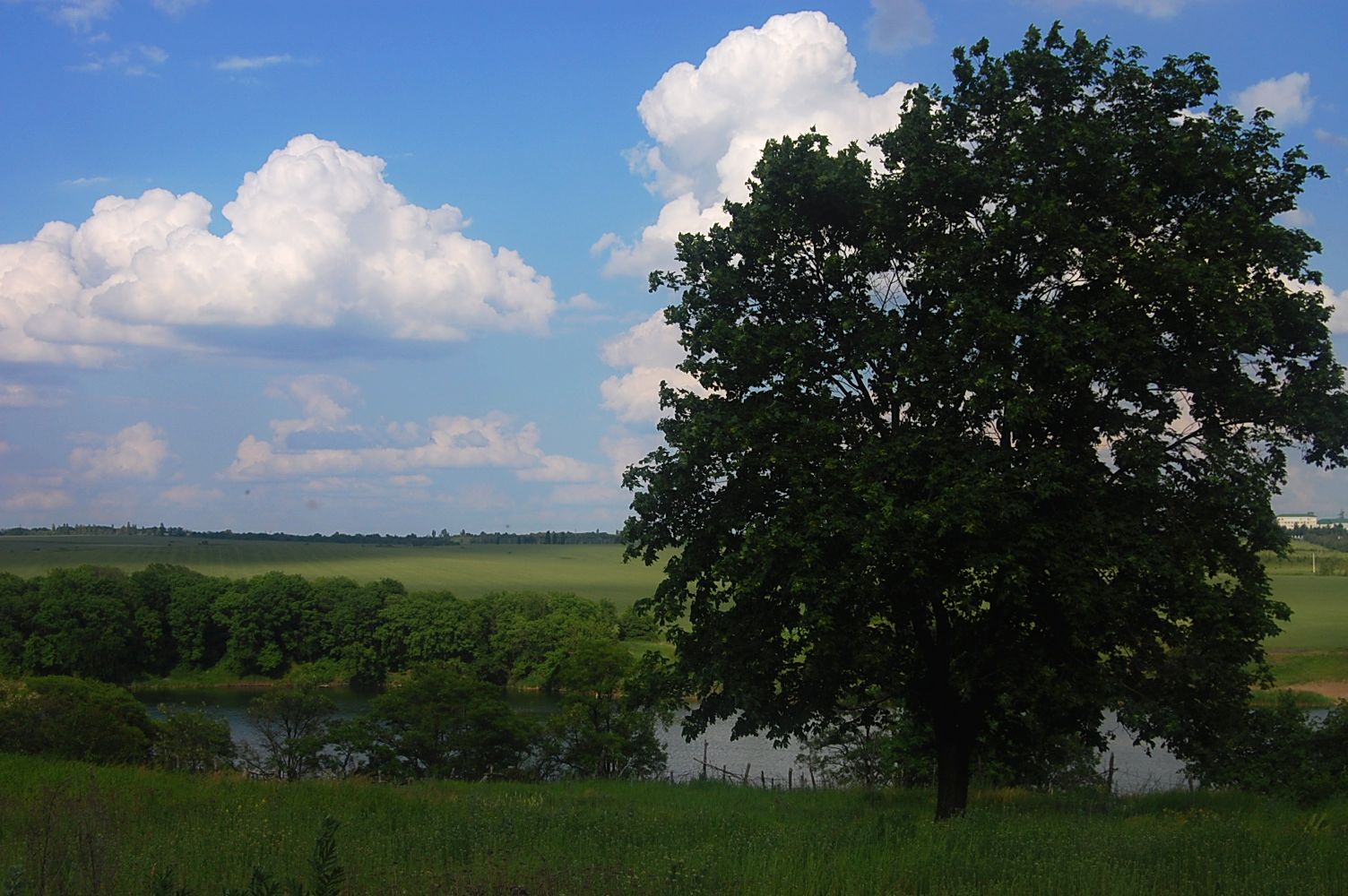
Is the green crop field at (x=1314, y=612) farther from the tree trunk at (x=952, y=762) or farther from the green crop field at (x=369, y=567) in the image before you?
the green crop field at (x=369, y=567)

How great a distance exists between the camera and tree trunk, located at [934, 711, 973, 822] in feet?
57.6

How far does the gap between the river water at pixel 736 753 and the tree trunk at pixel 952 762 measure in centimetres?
1065

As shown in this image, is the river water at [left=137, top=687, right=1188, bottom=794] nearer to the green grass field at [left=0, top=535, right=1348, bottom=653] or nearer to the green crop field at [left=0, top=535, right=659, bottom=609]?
the green crop field at [left=0, top=535, right=659, bottom=609]

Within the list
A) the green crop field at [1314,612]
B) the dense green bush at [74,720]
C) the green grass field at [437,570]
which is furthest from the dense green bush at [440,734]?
the green grass field at [437,570]

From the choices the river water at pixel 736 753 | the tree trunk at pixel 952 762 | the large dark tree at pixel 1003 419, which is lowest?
the river water at pixel 736 753

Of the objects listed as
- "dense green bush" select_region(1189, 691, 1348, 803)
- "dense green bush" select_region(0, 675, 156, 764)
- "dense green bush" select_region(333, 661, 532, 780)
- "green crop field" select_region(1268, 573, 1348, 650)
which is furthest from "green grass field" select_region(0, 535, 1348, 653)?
"dense green bush" select_region(0, 675, 156, 764)

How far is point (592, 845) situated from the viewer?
1058 cm

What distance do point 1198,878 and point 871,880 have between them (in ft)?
9.55

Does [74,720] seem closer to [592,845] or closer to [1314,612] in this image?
[592,845]

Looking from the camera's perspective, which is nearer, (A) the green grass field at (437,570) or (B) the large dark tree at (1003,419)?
(B) the large dark tree at (1003,419)

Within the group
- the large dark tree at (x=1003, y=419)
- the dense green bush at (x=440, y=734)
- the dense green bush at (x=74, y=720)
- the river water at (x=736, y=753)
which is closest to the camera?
the large dark tree at (x=1003, y=419)

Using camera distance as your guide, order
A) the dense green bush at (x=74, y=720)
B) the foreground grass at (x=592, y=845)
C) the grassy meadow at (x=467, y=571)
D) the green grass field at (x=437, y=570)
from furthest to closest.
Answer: the green grass field at (x=437, y=570), the grassy meadow at (x=467, y=571), the dense green bush at (x=74, y=720), the foreground grass at (x=592, y=845)

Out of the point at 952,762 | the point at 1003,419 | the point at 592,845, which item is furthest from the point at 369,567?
the point at 592,845

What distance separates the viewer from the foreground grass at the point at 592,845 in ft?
28.2
